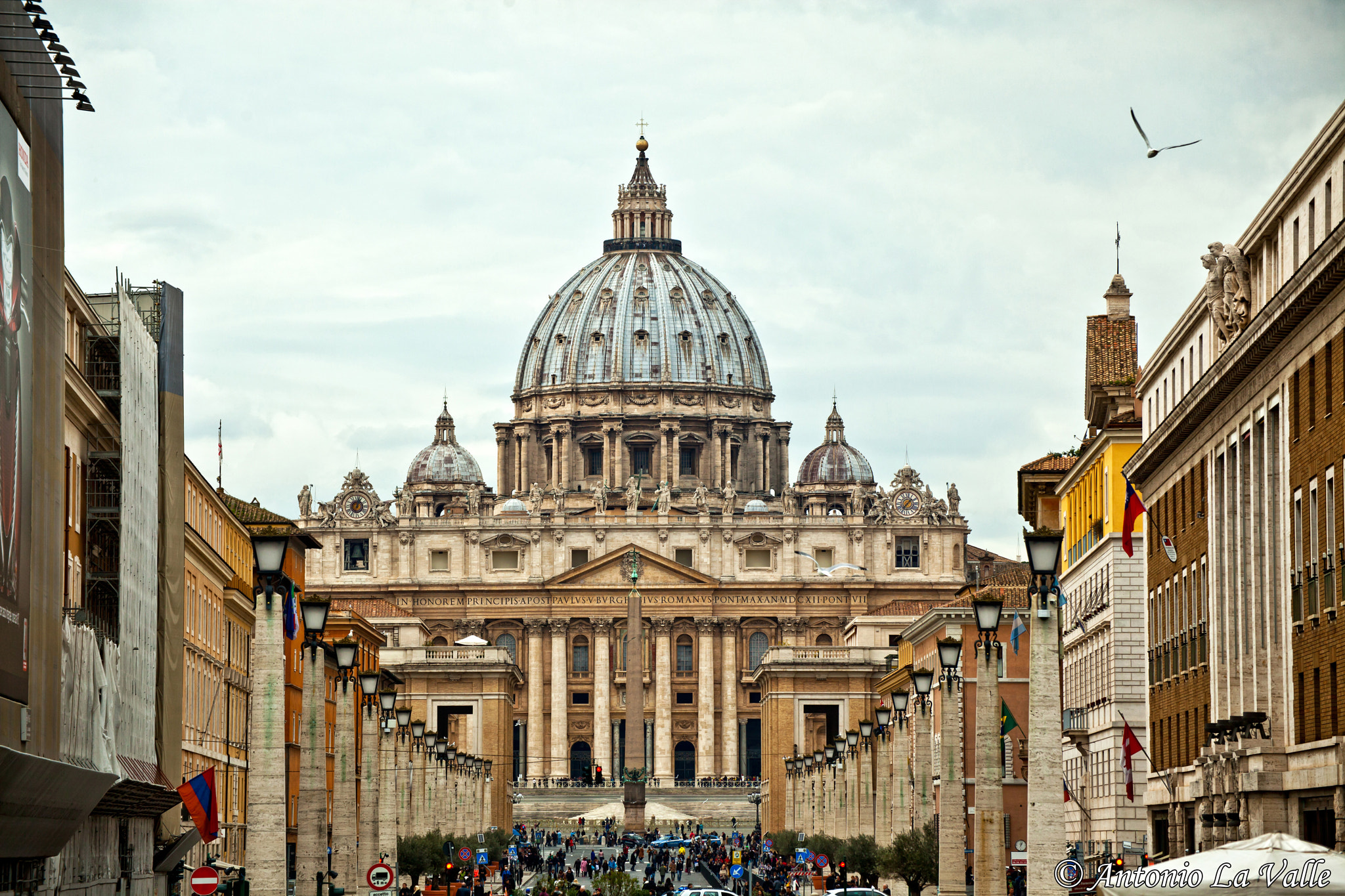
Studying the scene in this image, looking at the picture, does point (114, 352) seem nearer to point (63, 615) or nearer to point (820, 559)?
point (63, 615)

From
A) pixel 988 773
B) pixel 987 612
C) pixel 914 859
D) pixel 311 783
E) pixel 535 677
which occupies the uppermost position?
pixel 535 677

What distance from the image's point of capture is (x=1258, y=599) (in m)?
43.1

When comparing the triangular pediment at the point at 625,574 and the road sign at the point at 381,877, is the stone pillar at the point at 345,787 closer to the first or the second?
the road sign at the point at 381,877

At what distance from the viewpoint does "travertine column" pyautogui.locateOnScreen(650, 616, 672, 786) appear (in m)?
180

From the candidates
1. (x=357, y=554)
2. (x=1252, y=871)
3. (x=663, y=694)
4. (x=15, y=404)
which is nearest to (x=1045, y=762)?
(x=1252, y=871)

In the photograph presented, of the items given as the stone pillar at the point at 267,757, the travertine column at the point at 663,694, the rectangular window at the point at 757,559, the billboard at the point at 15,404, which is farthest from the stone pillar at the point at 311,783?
the rectangular window at the point at 757,559

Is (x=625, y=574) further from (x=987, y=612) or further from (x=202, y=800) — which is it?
(x=987, y=612)

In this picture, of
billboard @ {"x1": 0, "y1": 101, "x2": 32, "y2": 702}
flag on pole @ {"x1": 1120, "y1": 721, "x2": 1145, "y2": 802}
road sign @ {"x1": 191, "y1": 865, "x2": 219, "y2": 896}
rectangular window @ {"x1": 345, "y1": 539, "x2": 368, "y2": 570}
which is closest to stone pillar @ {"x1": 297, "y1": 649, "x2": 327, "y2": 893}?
road sign @ {"x1": 191, "y1": 865, "x2": 219, "y2": 896}

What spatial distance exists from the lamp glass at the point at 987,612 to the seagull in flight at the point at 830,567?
146 meters

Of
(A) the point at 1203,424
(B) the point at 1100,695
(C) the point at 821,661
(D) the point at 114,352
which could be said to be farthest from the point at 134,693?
(C) the point at 821,661

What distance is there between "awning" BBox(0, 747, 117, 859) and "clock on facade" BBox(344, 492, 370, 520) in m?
147

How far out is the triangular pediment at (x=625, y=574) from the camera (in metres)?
180

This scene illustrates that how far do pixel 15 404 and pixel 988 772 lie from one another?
14.5 meters

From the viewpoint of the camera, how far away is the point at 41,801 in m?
35.6
